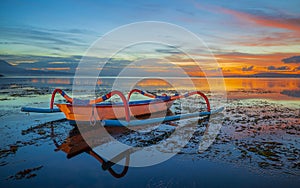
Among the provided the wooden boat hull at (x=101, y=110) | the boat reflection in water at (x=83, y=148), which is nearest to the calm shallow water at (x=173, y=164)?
the boat reflection in water at (x=83, y=148)

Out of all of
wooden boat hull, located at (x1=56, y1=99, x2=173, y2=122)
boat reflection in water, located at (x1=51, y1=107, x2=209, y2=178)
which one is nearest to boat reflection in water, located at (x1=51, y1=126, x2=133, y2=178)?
boat reflection in water, located at (x1=51, y1=107, x2=209, y2=178)

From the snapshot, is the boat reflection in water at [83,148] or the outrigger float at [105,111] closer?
the boat reflection in water at [83,148]

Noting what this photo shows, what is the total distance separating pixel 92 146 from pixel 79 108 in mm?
2177

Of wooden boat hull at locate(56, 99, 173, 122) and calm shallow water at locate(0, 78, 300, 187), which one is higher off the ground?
wooden boat hull at locate(56, 99, 173, 122)

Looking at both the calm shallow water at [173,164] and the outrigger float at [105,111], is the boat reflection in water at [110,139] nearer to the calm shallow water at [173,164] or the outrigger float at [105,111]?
the calm shallow water at [173,164]

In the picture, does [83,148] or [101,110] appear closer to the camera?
[83,148]

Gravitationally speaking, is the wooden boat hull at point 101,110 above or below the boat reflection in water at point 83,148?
above

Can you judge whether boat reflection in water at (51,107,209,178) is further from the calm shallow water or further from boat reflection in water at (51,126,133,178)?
the calm shallow water

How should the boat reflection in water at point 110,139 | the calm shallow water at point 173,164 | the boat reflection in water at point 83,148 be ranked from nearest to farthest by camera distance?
the calm shallow water at point 173,164 < the boat reflection in water at point 83,148 < the boat reflection in water at point 110,139

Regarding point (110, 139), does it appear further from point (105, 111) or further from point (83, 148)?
point (105, 111)

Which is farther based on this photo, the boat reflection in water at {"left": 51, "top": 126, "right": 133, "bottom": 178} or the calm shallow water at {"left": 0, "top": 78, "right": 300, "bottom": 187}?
the boat reflection in water at {"left": 51, "top": 126, "right": 133, "bottom": 178}

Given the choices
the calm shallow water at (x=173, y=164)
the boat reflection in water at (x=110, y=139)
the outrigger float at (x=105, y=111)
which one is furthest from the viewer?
the outrigger float at (x=105, y=111)

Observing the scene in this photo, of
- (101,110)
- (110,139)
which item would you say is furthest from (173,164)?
(101,110)

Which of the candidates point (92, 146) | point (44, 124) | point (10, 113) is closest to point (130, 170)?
point (92, 146)
